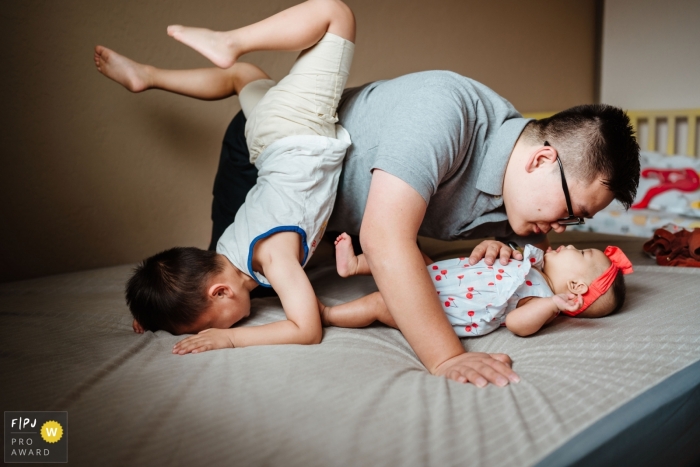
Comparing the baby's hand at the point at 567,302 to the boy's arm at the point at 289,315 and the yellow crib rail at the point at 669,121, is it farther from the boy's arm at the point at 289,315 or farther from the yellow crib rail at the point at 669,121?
the yellow crib rail at the point at 669,121

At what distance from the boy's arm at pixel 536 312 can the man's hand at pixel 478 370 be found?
150 mm

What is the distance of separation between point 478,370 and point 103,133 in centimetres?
144

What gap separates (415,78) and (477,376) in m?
0.65

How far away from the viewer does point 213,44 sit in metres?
1.17

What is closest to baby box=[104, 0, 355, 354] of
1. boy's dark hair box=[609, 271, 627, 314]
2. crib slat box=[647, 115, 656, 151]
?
boy's dark hair box=[609, 271, 627, 314]

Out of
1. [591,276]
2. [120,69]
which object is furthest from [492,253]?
→ [120,69]

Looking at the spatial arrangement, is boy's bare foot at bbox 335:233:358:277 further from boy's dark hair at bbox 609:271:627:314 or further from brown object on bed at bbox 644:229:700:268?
brown object on bed at bbox 644:229:700:268

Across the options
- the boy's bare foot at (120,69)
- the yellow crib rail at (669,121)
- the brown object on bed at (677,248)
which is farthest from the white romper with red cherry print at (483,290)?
the yellow crib rail at (669,121)

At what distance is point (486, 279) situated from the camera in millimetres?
1154

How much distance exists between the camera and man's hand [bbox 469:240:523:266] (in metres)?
1.18

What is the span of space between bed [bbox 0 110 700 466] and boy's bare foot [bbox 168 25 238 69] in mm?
581

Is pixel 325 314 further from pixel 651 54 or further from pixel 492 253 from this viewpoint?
pixel 651 54

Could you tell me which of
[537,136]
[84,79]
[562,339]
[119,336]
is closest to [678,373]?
[562,339]

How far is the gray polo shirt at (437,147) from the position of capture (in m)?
0.98
